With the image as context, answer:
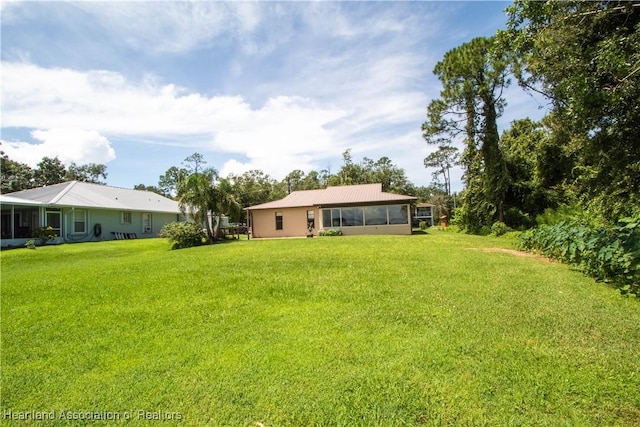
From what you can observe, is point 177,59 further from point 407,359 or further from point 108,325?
point 407,359

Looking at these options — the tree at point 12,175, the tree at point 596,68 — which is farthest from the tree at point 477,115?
the tree at point 12,175

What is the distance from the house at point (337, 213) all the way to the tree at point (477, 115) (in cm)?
571

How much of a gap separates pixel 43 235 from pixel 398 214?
70.0 feet

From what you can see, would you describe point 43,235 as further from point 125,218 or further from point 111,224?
point 125,218

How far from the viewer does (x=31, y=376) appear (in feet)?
11.7

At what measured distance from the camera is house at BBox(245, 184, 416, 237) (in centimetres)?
2194

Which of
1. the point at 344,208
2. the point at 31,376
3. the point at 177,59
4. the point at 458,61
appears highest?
the point at 458,61

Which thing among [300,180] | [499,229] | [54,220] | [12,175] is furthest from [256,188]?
[499,229]

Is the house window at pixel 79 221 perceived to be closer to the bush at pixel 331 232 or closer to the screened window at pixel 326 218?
the bush at pixel 331 232

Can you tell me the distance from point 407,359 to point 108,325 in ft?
14.3

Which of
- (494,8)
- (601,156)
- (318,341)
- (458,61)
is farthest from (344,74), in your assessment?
(458,61)

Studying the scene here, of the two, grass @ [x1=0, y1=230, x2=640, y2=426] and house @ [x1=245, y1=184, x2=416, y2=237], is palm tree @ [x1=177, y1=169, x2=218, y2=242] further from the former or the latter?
grass @ [x1=0, y1=230, x2=640, y2=426]

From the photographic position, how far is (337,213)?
23.2m

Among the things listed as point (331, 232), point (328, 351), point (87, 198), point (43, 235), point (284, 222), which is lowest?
point (328, 351)
